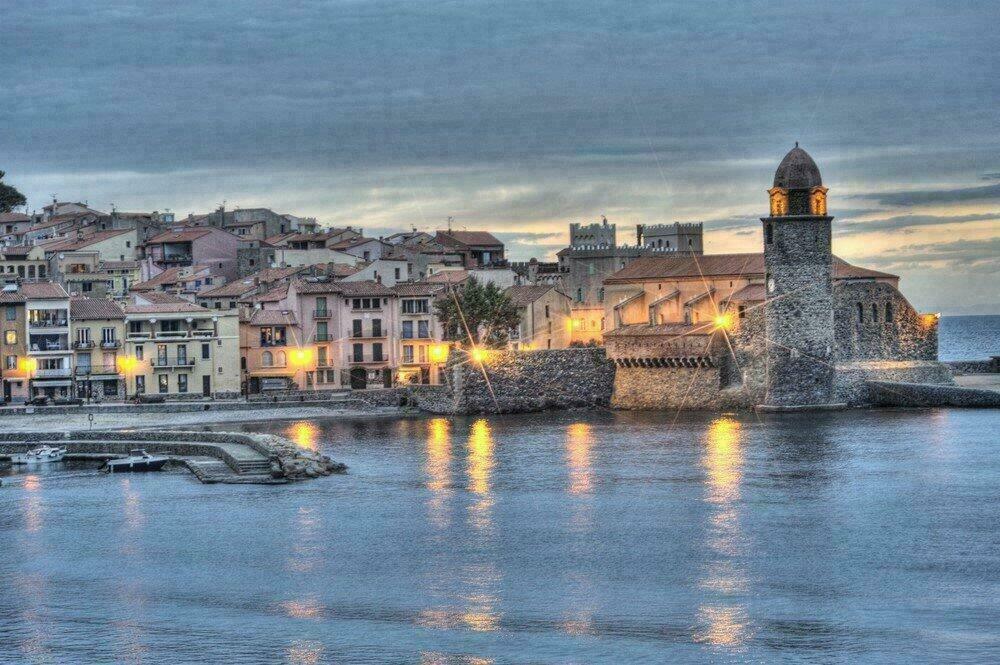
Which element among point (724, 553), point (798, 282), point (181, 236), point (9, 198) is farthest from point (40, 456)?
point (9, 198)

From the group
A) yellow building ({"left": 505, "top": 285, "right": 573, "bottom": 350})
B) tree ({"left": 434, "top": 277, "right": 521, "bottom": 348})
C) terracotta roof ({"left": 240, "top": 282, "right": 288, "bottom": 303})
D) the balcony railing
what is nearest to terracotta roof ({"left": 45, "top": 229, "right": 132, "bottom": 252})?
terracotta roof ({"left": 240, "top": 282, "right": 288, "bottom": 303})

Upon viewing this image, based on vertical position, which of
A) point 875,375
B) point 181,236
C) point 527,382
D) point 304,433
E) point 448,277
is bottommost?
point 304,433

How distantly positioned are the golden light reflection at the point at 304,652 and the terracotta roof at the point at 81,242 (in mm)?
69569

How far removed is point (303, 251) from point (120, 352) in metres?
24.5

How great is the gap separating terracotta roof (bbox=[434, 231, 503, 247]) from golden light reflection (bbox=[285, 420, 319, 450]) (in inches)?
1752

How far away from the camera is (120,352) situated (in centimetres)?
7206

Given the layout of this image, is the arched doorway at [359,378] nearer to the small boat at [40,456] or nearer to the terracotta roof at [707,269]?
the terracotta roof at [707,269]

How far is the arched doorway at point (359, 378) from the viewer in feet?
249

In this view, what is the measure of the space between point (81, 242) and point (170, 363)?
2811 cm

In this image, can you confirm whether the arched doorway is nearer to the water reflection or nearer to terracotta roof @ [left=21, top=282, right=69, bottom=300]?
terracotta roof @ [left=21, top=282, right=69, bottom=300]

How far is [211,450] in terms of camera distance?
2064 inches

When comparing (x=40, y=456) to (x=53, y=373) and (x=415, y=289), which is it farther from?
(x=415, y=289)

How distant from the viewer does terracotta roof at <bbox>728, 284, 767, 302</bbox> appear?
233 ft

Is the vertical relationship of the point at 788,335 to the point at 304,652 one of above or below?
above
